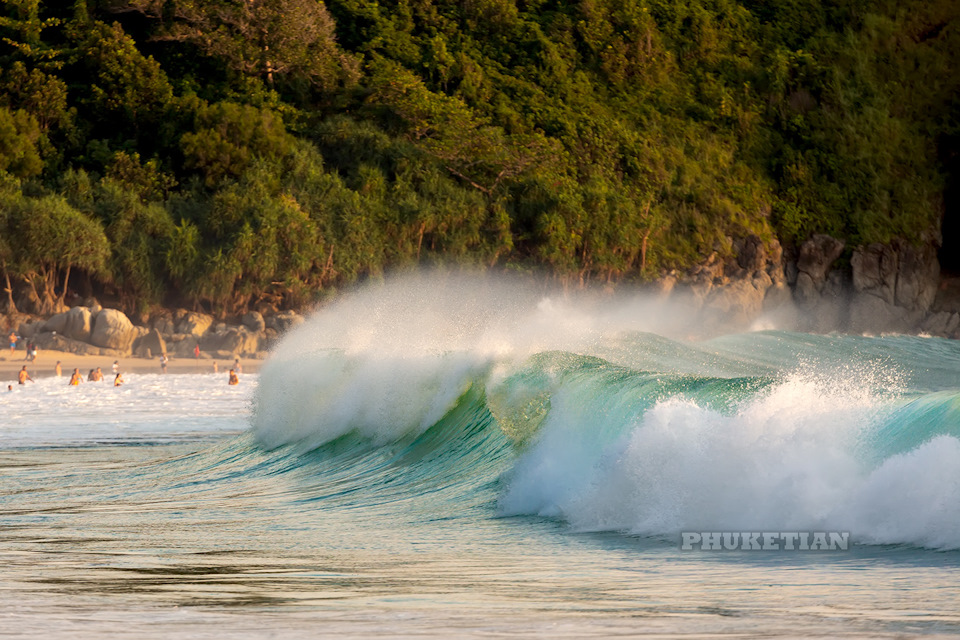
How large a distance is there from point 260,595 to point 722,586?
2.41 m

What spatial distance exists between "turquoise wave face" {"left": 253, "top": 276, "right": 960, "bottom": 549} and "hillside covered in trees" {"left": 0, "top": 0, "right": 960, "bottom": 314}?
29111 millimetres

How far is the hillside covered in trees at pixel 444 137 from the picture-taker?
48031 millimetres

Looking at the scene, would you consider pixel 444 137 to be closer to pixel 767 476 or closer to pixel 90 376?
pixel 90 376

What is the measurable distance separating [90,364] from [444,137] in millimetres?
20992

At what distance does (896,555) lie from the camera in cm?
739

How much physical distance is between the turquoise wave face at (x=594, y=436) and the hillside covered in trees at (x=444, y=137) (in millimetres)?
29111

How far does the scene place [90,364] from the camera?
40500 mm

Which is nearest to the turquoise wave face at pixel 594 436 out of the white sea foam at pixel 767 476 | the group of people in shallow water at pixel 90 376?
the white sea foam at pixel 767 476

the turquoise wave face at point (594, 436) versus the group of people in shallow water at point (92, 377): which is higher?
the turquoise wave face at point (594, 436)

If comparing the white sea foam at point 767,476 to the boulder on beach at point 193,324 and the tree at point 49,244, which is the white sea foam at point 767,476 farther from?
the tree at point 49,244

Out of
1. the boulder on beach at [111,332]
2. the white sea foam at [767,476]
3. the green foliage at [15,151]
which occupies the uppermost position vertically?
the green foliage at [15,151]

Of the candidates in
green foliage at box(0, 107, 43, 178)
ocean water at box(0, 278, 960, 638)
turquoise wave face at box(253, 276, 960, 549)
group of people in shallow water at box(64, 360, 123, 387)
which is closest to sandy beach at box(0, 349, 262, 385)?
group of people in shallow water at box(64, 360, 123, 387)

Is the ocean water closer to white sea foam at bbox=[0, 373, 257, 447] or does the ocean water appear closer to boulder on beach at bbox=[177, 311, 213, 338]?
white sea foam at bbox=[0, 373, 257, 447]

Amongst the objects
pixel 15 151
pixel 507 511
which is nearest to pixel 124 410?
pixel 507 511
